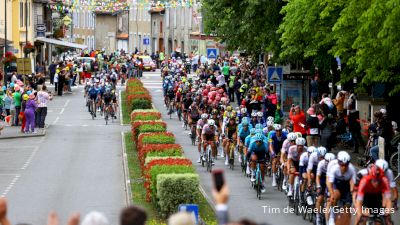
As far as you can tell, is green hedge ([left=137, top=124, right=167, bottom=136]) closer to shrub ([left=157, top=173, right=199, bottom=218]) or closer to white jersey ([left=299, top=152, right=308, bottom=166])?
shrub ([left=157, top=173, right=199, bottom=218])

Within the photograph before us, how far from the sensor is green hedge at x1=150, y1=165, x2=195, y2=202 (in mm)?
24219

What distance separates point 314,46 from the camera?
35.8 meters

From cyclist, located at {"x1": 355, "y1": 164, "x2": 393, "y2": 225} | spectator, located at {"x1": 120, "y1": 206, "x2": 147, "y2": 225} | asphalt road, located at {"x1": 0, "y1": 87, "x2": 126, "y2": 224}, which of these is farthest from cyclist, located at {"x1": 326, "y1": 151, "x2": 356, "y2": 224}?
spectator, located at {"x1": 120, "y1": 206, "x2": 147, "y2": 225}

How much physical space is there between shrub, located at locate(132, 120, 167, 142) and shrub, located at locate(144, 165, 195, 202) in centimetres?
971

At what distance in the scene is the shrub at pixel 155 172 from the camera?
24.3 meters

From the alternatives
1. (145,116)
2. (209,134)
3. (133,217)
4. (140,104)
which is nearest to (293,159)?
(209,134)

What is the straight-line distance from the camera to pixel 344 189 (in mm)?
19719

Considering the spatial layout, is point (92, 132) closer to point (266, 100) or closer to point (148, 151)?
point (266, 100)

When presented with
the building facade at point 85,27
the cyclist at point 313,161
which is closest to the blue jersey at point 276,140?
the cyclist at point 313,161

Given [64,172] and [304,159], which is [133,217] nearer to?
[304,159]

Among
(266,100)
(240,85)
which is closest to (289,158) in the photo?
(266,100)

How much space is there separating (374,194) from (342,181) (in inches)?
55.1

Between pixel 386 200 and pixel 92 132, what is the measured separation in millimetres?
27897

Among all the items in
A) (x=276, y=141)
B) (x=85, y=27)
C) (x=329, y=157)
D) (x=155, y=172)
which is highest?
(x=85, y=27)
